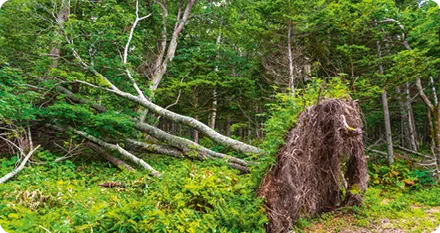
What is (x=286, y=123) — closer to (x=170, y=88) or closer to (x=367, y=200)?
(x=367, y=200)

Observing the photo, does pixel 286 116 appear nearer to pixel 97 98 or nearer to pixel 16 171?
pixel 16 171

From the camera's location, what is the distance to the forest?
365 cm

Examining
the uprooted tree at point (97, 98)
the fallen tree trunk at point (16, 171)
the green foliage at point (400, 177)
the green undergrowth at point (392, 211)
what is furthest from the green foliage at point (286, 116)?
the fallen tree trunk at point (16, 171)

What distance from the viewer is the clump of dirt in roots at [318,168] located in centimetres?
363

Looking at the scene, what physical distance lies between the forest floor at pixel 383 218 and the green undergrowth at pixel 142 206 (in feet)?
4.53

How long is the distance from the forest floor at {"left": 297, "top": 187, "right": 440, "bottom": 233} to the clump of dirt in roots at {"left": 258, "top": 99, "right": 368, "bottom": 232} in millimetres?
195

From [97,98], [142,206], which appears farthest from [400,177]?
[97,98]

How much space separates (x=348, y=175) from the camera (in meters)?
4.99

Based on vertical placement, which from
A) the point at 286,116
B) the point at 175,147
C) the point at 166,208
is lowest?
the point at 166,208

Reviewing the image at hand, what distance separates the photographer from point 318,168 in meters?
4.65

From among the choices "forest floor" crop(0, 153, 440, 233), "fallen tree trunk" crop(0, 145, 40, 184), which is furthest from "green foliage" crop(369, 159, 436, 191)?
"fallen tree trunk" crop(0, 145, 40, 184)

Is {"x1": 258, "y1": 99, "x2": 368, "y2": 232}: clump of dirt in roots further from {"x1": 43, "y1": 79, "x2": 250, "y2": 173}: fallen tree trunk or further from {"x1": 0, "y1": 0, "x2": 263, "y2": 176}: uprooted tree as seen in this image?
{"x1": 0, "y1": 0, "x2": 263, "y2": 176}: uprooted tree

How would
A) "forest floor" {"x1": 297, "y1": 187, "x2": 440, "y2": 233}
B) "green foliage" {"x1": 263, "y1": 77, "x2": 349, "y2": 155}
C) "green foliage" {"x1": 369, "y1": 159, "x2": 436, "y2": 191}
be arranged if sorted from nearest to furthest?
"green foliage" {"x1": 263, "y1": 77, "x2": 349, "y2": 155}, "forest floor" {"x1": 297, "y1": 187, "x2": 440, "y2": 233}, "green foliage" {"x1": 369, "y1": 159, "x2": 436, "y2": 191}

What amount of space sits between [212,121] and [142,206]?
8056mm
